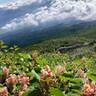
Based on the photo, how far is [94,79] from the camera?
6.29m

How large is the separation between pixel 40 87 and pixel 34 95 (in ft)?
0.42

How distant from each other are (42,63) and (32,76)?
3530 mm

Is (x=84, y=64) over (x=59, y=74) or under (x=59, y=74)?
under

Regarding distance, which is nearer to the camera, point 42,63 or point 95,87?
point 95,87

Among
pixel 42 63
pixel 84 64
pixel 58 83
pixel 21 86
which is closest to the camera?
pixel 21 86

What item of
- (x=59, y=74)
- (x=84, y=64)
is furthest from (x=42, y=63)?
(x=59, y=74)

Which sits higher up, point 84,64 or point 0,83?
point 0,83

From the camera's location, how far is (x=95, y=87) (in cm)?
527

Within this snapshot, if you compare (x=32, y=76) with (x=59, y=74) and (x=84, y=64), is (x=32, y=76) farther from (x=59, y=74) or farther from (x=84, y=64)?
(x=84, y=64)

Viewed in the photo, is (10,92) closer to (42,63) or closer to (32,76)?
(32,76)

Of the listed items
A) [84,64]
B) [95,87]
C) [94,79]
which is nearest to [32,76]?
[94,79]

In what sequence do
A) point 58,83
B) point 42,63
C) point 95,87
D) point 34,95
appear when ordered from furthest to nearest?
point 42,63
point 58,83
point 34,95
point 95,87

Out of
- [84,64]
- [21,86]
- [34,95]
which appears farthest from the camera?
[84,64]

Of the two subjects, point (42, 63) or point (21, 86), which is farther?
point (42, 63)
